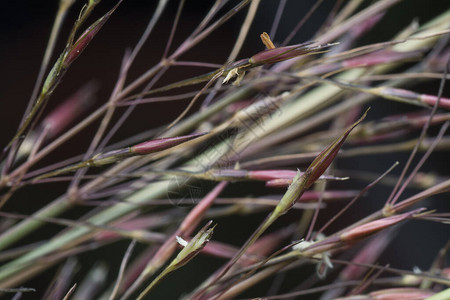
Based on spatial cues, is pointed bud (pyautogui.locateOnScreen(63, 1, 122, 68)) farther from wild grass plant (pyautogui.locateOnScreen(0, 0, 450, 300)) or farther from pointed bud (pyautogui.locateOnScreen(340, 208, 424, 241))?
pointed bud (pyautogui.locateOnScreen(340, 208, 424, 241))

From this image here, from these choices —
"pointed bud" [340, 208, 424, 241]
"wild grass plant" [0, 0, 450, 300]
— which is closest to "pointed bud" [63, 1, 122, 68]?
"wild grass plant" [0, 0, 450, 300]

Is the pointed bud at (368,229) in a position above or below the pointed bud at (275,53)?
below

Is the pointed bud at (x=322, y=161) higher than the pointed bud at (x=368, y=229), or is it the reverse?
the pointed bud at (x=322, y=161)

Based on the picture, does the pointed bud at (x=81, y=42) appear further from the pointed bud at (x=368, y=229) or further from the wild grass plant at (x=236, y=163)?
the pointed bud at (x=368, y=229)

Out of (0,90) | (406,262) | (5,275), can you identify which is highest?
(0,90)

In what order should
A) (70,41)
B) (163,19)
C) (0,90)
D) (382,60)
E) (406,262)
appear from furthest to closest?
(406,262) < (163,19) < (0,90) < (382,60) < (70,41)

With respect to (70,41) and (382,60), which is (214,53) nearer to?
(382,60)

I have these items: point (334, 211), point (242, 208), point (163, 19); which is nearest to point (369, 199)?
point (334, 211)

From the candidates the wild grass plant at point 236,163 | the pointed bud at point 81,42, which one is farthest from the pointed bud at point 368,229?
the pointed bud at point 81,42

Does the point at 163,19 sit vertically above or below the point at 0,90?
above

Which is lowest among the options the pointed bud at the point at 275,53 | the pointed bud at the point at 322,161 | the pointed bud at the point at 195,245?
the pointed bud at the point at 195,245

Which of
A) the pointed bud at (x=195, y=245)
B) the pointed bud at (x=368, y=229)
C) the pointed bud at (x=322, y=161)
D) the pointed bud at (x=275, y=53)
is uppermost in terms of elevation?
the pointed bud at (x=275, y=53)
